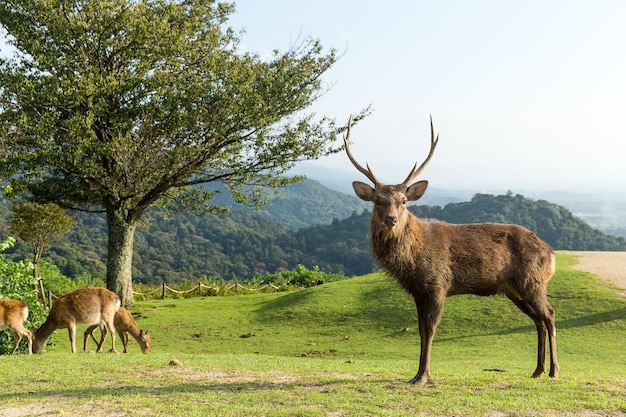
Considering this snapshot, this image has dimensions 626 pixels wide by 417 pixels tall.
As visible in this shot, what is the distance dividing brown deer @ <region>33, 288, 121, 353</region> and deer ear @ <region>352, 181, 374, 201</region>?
24.0 feet

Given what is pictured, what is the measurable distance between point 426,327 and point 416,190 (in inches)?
69.2

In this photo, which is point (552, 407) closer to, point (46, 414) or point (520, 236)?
point (520, 236)

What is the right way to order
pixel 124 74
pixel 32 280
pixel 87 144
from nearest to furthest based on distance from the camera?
pixel 32 280, pixel 87 144, pixel 124 74

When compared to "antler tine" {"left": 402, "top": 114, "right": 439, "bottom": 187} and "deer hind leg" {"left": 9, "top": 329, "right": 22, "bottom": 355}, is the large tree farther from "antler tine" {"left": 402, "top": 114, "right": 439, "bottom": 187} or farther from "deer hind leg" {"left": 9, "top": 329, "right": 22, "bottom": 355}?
"antler tine" {"left": 402, "top": 114, "right": 439, "bottom": 187}

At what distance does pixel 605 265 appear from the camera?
22.5 m

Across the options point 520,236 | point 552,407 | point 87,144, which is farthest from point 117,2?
point 552,407

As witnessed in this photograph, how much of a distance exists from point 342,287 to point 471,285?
1400cm

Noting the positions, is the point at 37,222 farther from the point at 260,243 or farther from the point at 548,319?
the point at 260,243

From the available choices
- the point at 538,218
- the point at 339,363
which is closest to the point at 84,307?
the point at 339,363

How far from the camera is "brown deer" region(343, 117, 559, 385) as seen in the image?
25.2 ft

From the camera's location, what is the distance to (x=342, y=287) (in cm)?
2192

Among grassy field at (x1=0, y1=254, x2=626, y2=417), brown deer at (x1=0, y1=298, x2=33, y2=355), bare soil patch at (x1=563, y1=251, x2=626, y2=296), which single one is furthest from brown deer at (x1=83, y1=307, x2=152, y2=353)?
bare soil patch at (x1=563, y1=251, x2=626, y2=296)

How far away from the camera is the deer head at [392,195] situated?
7484 mm

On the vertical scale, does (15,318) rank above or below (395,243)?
below
